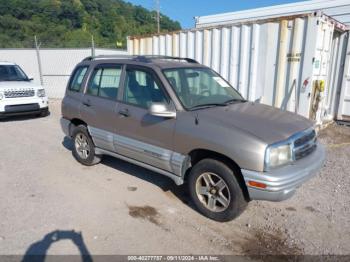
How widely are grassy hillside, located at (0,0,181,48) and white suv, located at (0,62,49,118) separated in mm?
18717

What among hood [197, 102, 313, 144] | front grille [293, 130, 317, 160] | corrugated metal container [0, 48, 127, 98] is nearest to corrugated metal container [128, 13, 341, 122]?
hood [197, 102, 313, 144]

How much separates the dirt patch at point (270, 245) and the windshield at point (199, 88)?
1728 millimetres

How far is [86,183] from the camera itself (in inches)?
184

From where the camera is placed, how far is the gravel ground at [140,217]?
3148 mm

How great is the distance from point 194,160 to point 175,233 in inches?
36.6

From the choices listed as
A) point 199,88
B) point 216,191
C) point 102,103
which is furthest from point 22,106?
point 216,191

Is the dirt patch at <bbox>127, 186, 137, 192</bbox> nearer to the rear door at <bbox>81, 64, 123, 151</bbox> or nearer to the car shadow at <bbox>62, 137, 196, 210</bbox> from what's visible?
the car shadow at <bbox>62, 137, 196, 210</bbox>

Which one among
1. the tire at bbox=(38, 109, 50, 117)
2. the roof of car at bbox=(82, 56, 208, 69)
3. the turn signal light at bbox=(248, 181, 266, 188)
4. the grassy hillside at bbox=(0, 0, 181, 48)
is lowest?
the tire at bbox=(38, 109, 50, 117)

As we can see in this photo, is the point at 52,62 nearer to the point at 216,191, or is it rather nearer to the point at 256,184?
the point at 216,191

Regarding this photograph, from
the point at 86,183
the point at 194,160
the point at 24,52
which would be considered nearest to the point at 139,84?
the point at 194,160

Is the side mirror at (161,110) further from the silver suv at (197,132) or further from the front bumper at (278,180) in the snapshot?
the front bumper at (278,180)

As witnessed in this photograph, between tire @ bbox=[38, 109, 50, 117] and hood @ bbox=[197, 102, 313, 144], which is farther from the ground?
hood @ bbox=[197, 102, 313, 144]

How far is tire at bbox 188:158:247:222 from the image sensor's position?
336 centimetres

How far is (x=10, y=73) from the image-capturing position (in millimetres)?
9867
